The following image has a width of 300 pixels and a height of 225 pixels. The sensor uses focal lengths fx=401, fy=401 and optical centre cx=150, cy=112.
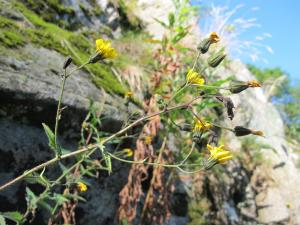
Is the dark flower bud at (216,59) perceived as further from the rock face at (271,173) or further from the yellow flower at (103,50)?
the rock face at (271,173)

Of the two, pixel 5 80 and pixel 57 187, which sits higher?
pixel 5 80

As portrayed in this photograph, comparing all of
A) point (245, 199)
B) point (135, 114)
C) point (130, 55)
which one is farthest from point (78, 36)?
point (245, 199)

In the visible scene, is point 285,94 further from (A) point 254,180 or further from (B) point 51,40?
(B) point 51,40

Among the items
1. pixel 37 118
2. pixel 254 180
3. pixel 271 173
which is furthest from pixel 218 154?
pixel 271 173

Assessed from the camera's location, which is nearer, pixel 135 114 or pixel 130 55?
pixel 135 114

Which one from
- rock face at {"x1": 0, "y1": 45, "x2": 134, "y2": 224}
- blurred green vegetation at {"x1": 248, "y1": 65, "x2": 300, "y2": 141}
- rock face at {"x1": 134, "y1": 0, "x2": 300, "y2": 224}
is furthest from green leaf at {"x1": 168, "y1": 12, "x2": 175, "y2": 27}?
blurred green vegetation at {"x1": 248, "y1": 65, "x2": 300, "y2": 141}

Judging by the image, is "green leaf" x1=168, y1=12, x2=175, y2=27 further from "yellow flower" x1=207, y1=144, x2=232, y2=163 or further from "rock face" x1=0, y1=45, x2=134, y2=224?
"yellow flower" x1=207, y1=144, x2=232, y2=163

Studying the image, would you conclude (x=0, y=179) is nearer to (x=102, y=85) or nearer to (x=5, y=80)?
(x=5, y=80)

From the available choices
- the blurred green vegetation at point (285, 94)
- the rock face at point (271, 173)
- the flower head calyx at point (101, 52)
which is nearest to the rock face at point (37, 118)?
the flower head calyx at point (101, 52)
